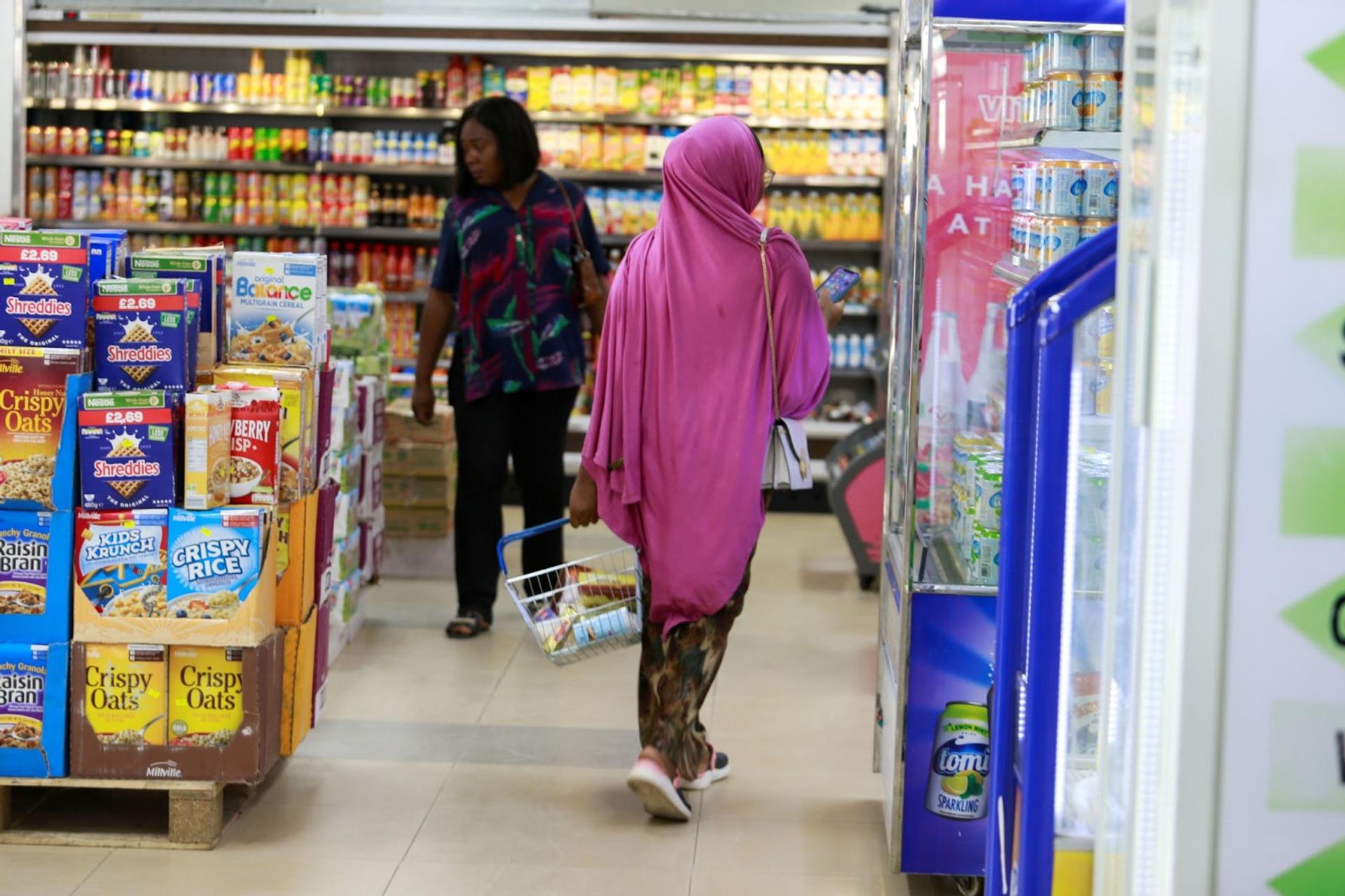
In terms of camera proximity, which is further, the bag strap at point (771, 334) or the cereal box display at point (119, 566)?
the bag strap at point (771, 334)

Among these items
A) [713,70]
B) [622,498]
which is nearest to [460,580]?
[622,498]

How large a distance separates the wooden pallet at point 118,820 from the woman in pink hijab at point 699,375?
0.96 metres

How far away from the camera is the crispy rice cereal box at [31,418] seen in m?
3.36

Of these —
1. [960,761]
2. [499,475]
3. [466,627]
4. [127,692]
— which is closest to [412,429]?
[499,475]

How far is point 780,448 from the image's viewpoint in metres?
3.67

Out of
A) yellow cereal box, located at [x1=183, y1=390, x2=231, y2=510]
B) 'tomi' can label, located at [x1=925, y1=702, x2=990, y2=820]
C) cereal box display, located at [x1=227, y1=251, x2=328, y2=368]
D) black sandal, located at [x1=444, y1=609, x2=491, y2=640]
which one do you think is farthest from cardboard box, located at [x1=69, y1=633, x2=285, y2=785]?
black sandal, located at [x1=444, y1=609, x2=491, y2=640]

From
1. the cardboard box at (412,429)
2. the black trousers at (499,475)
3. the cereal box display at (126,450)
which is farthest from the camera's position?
the cardboard box at (412,429)

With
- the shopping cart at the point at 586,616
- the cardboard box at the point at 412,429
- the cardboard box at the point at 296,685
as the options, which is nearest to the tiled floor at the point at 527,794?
the cardboard box at the point at 296,685

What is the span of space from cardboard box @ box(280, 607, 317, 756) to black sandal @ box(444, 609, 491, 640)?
1.65 meters

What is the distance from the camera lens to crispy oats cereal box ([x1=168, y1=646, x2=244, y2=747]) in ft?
11.4

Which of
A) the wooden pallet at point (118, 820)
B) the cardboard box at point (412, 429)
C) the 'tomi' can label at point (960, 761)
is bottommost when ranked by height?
the wooden pallet at point (118, 820)

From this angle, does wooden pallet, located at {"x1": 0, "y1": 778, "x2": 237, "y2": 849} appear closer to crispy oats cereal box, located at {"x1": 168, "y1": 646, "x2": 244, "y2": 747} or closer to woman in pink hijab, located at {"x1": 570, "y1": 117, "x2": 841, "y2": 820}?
crispy oats cereal box, located at {"x1": 168, "y1": 646, "x2": 244, "y2": 747}

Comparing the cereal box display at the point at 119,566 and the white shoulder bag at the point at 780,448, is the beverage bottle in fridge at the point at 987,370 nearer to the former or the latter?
the white shoulder bag at the point at 780,448

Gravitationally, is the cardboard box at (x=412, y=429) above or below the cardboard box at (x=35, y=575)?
above
